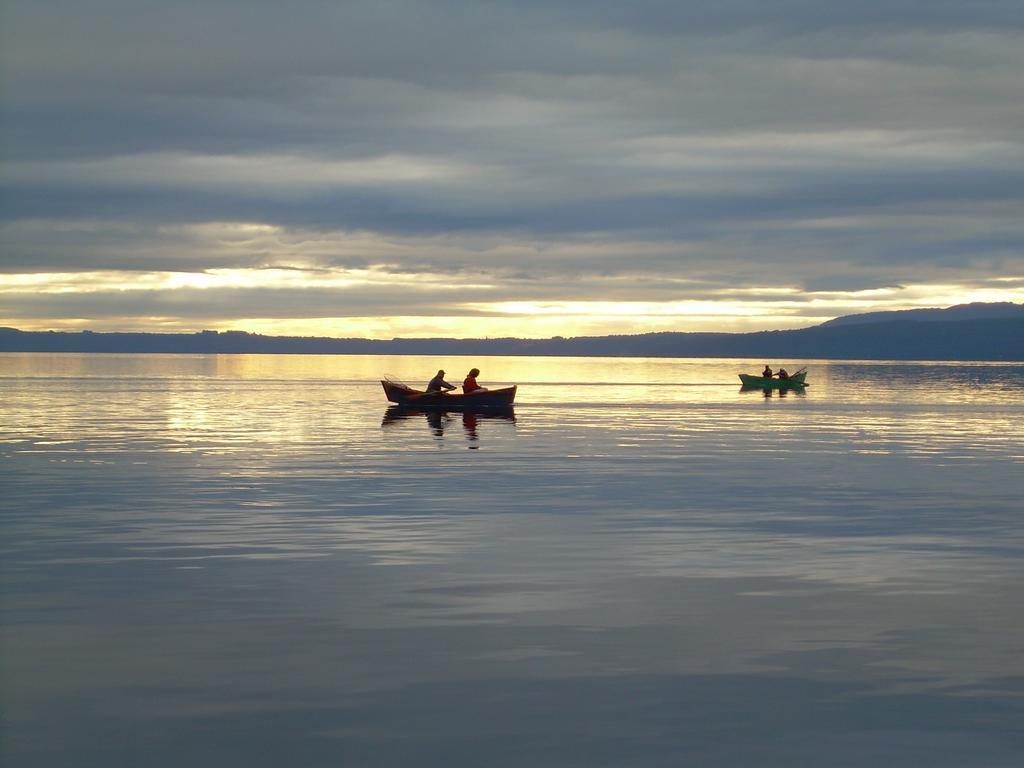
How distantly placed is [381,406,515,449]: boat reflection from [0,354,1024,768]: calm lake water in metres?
20.2

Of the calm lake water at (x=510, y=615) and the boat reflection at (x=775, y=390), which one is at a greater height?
the boat reflection at (x=775, y=390)

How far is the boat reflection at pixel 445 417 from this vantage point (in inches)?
2304

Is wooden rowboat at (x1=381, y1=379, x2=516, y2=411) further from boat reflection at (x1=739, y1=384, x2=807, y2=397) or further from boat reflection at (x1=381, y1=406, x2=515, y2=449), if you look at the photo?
boat reflection at (x1=739, y1=384, x2=807, y2=397)

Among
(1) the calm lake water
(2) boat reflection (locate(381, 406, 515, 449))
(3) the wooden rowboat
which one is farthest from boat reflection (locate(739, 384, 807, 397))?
(1) the calm lake water

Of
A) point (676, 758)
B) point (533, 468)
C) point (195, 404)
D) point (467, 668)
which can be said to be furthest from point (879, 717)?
point (195, 404)

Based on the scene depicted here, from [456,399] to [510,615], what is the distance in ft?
183

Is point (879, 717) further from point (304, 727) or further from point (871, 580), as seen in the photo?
point (871, 580)

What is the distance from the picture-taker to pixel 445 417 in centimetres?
6962

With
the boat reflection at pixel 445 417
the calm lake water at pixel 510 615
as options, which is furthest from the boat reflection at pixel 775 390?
the calm lake water at pixel 510 615

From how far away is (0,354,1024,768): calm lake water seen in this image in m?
11.6

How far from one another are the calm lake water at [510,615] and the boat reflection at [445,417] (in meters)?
20.2

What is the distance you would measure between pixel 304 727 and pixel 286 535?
Result: 12.0 meters

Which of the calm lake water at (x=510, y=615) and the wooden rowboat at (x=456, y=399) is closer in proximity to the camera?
the calm lake water at (x=510, y=615)

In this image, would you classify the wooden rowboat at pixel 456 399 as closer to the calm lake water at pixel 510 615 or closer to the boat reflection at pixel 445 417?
the boat reflection at pixel 445 417
